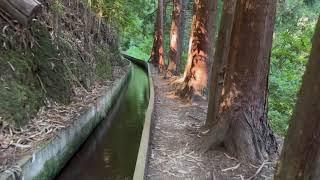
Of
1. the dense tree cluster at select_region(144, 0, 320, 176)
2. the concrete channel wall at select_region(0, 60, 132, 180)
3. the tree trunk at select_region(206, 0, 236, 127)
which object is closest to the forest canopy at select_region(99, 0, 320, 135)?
the tree trunk at select_region(206, 0, 236, 127)

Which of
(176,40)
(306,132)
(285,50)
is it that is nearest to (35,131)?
(306,132)

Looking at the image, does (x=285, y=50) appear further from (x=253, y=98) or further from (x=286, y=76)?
(x=253, y=98)

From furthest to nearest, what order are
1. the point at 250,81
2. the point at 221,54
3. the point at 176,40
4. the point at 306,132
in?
the point at 176,40 < the point at 221,54 < the point at 250,81 < the point at 306,132

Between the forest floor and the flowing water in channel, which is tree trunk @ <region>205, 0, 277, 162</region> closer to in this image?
the forest floor

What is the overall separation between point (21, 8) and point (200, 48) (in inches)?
176

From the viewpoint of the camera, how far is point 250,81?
510 centimetres

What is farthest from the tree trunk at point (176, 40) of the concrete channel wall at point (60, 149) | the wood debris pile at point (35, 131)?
the wood debris pile at point (35, 131)

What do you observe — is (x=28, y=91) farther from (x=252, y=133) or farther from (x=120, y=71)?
(x=120, y=71)

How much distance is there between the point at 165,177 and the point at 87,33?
24.6ft

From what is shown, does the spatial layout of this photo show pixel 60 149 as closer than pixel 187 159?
No

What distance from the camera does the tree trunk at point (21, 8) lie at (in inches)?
230

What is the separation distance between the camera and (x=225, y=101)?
5414 mm

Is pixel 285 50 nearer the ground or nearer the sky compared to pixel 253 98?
nearer the sky

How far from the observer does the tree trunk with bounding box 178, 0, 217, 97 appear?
9.13 meters
